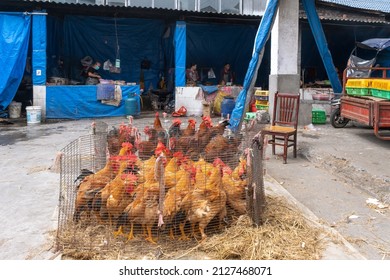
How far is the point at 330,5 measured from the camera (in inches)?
736

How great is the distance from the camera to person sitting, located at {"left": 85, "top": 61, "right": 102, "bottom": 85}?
14609mm

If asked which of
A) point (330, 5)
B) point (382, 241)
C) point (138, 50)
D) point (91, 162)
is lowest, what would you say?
point (382, 241)

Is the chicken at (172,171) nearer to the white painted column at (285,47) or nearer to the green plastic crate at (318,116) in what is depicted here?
the white painted column at (285,47)

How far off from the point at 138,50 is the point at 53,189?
11899 millimetres

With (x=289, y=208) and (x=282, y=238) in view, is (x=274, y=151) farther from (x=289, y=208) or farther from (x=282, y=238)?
(x=282, y=238)

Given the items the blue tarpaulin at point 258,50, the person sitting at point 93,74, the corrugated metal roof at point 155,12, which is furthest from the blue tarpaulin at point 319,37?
the person sitting at point 93,74

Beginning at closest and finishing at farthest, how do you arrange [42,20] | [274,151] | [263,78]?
1. [274,151]
2. [42,20]
3. [263,78]

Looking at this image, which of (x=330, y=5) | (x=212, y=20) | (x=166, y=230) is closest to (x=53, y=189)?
(x=166, y=230)

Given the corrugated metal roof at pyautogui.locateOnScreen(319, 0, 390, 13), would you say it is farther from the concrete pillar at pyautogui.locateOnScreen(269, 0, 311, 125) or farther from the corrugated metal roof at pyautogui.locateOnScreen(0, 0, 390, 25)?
the concrete pillar at pyautogui.locateOnScreen(269, 0, 311, 125)

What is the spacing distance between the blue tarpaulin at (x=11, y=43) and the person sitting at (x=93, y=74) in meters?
2.47

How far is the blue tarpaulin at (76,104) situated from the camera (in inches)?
527

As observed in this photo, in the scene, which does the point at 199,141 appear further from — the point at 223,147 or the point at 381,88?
the point at 381,88

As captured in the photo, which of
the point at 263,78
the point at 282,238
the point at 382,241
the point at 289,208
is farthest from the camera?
the point at 263,78

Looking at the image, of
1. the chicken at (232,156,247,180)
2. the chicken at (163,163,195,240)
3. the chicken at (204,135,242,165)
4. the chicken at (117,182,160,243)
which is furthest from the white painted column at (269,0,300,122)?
the chicken at (117,182,160,243)
